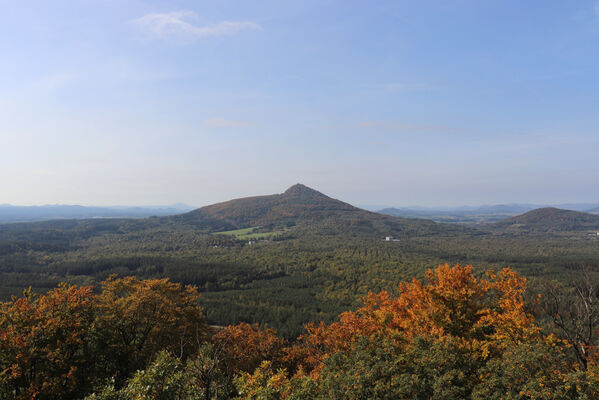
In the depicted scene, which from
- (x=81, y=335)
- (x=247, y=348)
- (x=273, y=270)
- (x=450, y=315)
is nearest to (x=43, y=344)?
(x=81, y=335)

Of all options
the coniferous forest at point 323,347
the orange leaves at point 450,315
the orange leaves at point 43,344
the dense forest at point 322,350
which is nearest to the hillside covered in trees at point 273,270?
the coniferous forest at point 323,347

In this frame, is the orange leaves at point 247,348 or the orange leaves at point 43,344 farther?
the orange leaves at point 247,348

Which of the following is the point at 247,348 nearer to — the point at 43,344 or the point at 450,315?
the point at 43,344

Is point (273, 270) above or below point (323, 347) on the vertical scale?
below

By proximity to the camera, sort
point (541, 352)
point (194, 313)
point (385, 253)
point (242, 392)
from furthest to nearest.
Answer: point (385, 253)
point (194, 313)
point (242, 392)
point (541, 352)

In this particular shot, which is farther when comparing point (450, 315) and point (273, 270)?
point (273, 270)

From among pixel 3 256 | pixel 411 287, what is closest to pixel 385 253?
pixel 411 287

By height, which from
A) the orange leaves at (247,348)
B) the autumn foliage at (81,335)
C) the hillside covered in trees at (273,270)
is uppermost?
the autumn foliage at (81,335)

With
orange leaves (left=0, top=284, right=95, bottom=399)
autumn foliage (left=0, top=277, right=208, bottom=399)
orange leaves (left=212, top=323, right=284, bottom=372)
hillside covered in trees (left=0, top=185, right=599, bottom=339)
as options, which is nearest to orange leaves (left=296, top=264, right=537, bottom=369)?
orange leaves (left=212, top=323, right=284, bottom=372)

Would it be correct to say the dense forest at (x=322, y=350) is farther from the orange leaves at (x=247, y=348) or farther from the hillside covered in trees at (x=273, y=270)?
the hillside covered in trees at (x=273, y=270)

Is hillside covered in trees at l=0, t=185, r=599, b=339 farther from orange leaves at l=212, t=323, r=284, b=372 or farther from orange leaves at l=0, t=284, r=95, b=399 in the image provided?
orange leaves at l=0, t=284, r=95, b=399

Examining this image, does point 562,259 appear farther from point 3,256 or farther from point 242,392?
point 3,256
